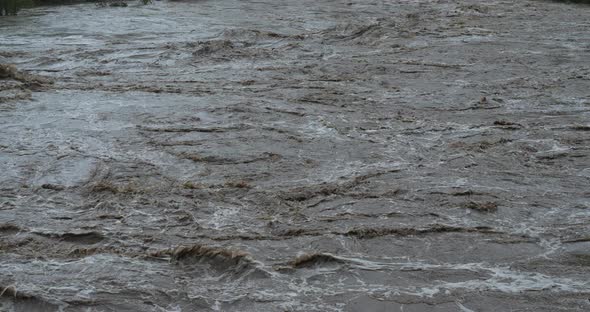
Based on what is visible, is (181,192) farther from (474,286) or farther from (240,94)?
(240,94)

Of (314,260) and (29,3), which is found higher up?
(29,3)

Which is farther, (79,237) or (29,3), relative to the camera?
(29,3)

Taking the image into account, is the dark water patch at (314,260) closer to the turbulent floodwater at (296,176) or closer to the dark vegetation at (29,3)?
the turbulent floodwater at (296,176)

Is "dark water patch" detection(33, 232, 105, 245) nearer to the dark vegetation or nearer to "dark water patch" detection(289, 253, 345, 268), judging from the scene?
"dark water patch" detection(289, 253, 345, 268)

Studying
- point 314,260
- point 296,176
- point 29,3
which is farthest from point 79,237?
point 29,3

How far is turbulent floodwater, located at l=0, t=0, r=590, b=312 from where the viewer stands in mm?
5355

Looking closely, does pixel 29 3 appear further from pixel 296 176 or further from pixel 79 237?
pixel 79 237

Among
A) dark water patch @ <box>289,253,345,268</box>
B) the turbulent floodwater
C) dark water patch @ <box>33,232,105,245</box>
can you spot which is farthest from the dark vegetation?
dark water patch @ <box>289,253,345,268</box>

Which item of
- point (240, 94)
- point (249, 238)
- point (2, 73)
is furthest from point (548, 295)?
point (2, 73)

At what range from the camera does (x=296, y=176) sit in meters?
7.43

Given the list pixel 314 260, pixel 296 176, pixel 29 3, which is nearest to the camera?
pixel 314 260

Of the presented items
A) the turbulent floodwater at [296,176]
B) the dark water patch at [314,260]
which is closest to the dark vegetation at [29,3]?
the turbulent floodwater at [296,176]

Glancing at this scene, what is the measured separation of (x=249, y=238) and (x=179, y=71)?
6.78 meters

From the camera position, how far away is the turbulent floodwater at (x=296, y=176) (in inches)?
211
